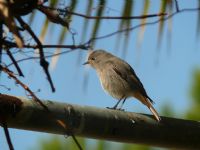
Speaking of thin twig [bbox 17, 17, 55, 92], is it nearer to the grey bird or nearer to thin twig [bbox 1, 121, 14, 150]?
thin twig [bbox 1, 121, 14, 150]

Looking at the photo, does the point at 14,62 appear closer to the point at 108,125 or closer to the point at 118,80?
the point at 108,125

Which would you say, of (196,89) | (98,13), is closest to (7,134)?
(98,13)

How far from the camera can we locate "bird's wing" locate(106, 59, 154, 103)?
5.65 meters

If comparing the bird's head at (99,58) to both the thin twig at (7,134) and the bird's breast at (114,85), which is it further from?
the thin twig at (7,134)

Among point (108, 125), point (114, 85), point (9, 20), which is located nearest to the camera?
point (9, 20)

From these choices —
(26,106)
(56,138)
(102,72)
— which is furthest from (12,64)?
(56,138)

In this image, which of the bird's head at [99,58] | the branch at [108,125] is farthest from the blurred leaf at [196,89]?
the branch at [108,125]

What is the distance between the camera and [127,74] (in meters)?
5.78

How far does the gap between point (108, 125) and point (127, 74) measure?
3737mm

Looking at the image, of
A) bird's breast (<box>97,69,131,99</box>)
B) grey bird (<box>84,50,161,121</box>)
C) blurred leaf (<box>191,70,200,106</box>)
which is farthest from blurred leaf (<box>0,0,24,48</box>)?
Result: blurred leaf (<box>191,70,200,106</box>)

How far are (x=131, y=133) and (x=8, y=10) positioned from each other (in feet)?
3.24

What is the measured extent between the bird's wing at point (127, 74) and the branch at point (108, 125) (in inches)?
129

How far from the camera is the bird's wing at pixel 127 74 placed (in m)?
5.65

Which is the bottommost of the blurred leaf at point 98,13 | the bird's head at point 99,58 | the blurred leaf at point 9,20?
the bird's head at point 99,58
